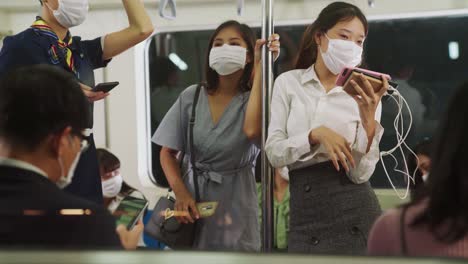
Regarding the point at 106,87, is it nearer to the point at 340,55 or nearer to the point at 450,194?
the point at 340,55

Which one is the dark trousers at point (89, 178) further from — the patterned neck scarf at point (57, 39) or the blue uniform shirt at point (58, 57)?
the patterned neck scarf at point (57, 39)

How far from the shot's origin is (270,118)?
Result: 84.0 inches

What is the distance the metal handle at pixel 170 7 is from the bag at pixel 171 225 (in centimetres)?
25

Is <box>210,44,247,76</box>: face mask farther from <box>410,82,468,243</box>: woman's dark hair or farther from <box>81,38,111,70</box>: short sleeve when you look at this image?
<box>410,82,468,243</box>: woman's dark hair

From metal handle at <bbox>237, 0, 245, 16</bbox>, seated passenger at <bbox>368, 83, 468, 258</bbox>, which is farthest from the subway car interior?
seated passenger at <bbox>368, 83, 468, 258</bbox>

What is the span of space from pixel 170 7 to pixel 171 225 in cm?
72

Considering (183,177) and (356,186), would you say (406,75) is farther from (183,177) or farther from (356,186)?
(183,177)

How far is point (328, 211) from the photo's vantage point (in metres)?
2.10

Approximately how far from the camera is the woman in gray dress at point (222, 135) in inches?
83.8

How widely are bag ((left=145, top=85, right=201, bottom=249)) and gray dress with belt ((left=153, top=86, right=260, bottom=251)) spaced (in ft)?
0.05

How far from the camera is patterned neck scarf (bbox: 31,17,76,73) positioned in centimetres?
218

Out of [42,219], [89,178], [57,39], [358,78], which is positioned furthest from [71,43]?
[358,78]

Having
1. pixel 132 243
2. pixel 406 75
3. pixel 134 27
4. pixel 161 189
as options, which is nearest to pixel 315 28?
pixel 406 75

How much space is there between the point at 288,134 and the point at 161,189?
457 mm
